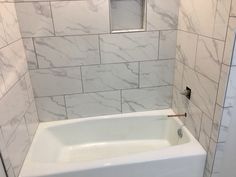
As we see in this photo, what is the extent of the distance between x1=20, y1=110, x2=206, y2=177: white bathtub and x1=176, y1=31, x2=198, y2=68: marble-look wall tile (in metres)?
0.57

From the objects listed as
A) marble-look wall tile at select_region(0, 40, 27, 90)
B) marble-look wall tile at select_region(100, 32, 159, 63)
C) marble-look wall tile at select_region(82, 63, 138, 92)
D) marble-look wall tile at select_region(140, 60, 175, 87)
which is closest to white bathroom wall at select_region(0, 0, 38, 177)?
marble-look wall tile at select_region(0, 40, 27, 90)

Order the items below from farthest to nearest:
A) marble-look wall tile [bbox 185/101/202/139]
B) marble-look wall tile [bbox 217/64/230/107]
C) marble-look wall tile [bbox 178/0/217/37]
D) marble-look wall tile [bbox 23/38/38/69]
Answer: marble-look wall tile [bbox 23/38/38/69], marble-look wall tile [bbox 185/101/202/139], marble-look wall tile [bbox 178/0/217/37], marble-look wall tile [bbox 217/64/230/107]

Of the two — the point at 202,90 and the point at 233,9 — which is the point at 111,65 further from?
the point at 233,9

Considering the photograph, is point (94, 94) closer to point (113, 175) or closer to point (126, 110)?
point (126, 110)

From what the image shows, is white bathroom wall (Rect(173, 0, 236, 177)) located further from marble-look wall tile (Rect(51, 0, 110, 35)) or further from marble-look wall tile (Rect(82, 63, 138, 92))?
marble-look wall tile (Rect(51, 0, 110, 35))

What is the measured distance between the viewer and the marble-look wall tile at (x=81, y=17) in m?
1.65

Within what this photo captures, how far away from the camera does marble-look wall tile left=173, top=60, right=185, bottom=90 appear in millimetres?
1828

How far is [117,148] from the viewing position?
205cm

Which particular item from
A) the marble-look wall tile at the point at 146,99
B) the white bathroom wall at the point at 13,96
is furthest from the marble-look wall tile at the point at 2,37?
the marble-look wall tile at the point at 146,99

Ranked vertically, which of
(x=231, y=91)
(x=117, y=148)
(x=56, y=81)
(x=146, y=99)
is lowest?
(x=117, y=148)

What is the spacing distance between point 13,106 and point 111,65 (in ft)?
2.87

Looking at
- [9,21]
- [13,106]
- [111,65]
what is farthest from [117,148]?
[9,21]

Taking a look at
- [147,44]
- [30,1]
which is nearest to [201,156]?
[147,44]

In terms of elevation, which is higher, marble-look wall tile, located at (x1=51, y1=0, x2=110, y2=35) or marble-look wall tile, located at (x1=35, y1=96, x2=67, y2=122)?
marble-look wall tile, located at (x1=51, y1=0, x2=110, y2=35)
